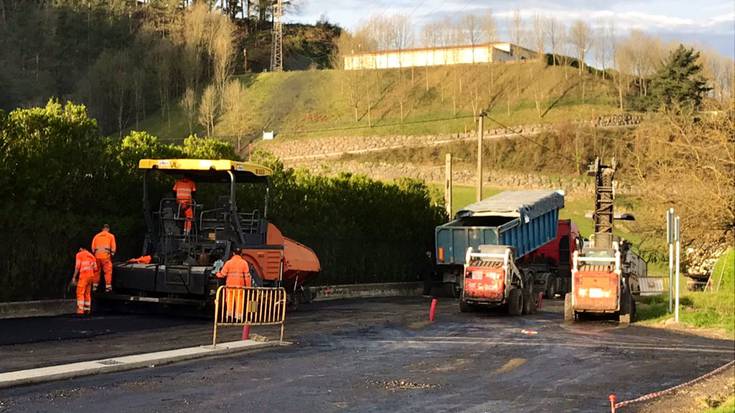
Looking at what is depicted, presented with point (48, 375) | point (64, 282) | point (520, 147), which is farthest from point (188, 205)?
point (520, 147)

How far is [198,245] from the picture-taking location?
1770 cm

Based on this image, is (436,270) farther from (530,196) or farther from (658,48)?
(658,48)

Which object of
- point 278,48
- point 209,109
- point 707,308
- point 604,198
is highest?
point 278,48

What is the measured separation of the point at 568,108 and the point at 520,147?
13107 millimetres

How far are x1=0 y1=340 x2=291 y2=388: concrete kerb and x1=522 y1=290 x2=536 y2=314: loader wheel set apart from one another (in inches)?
423

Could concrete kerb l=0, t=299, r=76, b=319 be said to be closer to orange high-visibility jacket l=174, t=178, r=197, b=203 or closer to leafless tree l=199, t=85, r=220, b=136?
orange high-visibility jacket l=174, t=178, r=197, b=203

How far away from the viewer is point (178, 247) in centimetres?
1783

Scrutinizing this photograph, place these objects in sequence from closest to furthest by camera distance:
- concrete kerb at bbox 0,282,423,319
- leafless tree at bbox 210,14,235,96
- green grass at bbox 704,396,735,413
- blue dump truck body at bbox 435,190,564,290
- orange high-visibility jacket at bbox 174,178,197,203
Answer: green grass at bbox 704,396,735,413
concrete kerb at bbox 0,282,423,319
orange high-visibility jacket at bbox 174,178,197,203
blue dump truck body at bbox 435,190,564,290
leafless tree at bbox 210,14,235,96

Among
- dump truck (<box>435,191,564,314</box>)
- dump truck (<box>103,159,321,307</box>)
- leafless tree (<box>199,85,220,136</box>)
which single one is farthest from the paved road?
leafless tree (<box>199,85,220,136</box>)

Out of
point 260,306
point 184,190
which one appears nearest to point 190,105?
point 184,190

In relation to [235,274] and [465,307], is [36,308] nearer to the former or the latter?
[235,274]

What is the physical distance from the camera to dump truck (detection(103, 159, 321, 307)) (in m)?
16.7

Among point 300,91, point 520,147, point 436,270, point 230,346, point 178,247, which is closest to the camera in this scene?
point 230,346

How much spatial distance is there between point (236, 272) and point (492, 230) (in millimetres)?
13801
